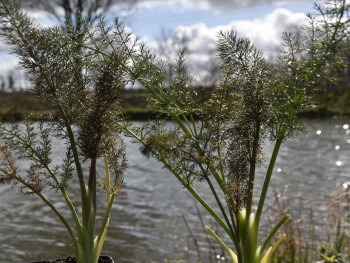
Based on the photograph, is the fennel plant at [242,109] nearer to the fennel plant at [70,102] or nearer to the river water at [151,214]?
the fennel plant at [70,102]

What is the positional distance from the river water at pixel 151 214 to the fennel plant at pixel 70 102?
1.65 meters

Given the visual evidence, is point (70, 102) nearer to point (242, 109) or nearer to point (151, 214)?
point (242, 109)

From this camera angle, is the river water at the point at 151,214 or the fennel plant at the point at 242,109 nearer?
the fennel plant at the point at 242,109

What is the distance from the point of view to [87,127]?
104 cm

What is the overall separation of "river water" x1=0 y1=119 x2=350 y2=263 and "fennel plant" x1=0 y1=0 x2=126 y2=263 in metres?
1.65

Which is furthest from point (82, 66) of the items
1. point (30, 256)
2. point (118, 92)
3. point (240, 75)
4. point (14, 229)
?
point (14, 229)

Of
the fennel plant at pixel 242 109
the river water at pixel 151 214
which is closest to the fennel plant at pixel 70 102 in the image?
the fennel plant at pixel 242 109

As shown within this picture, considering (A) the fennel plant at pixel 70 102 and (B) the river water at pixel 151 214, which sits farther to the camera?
(B) the river water at pixel 151 214

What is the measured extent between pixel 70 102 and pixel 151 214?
245 inches

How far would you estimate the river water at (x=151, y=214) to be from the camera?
5398mm

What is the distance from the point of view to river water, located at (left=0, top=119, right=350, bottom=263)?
540cm

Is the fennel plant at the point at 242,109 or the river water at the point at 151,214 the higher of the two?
the fennel plant at the point at 242,109

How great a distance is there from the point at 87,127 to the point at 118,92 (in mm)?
97

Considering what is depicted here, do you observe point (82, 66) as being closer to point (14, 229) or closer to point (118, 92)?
point (118, 92)
